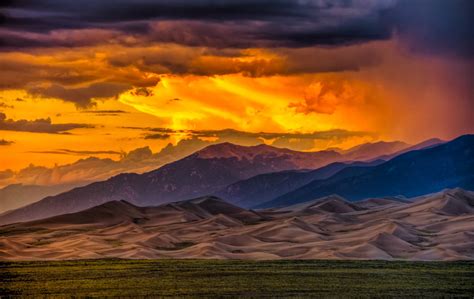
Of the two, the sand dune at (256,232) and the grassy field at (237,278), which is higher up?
the sand dune at (256,232)

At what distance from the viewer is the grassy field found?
184ft

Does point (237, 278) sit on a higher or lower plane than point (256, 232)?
lower

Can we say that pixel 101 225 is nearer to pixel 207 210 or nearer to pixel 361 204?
pixel 207 210

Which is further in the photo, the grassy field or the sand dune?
the sand dune

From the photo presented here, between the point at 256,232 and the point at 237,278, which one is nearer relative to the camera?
the point at 237,278

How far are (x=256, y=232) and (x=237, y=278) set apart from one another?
52.5 metres

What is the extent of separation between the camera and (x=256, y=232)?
118750 millimetres

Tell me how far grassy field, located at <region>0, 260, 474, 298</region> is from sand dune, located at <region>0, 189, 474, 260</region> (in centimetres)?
1266

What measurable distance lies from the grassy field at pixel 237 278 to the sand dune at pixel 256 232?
12.7 m

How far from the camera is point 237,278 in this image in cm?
6631

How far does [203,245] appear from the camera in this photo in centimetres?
10312

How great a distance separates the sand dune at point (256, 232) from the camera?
98188mm

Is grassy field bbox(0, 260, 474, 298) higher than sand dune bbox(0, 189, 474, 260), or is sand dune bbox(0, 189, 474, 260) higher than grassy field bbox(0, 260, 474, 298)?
sand dune bbox(0, 189, 474, 260)

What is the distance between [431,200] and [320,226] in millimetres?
19343
